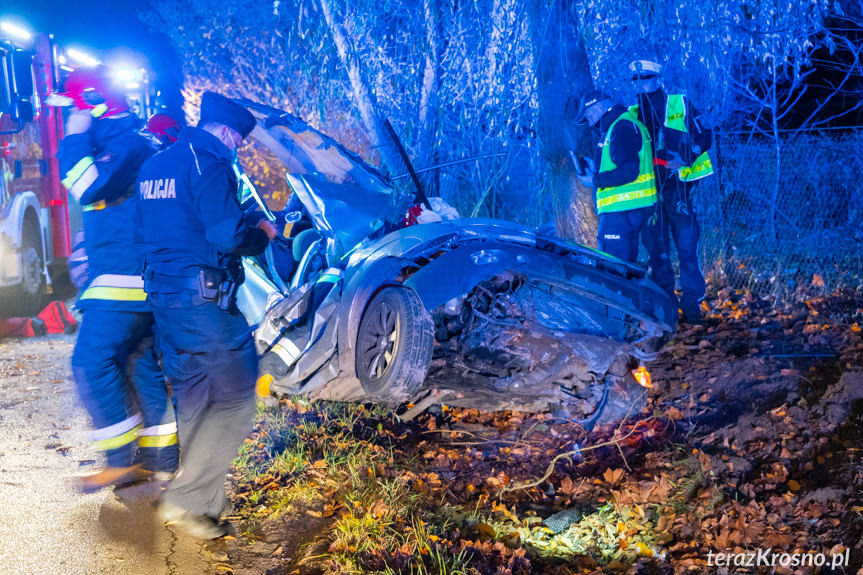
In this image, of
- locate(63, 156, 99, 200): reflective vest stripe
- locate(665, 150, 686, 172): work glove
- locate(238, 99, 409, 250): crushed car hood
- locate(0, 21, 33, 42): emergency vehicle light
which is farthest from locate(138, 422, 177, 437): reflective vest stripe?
locate(0, 21, 33, 42): emergency vehicle light

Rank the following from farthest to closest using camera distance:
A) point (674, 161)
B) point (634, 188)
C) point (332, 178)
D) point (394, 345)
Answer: point (674, 161) → point (634, 188) → point (332, 178) → point (394, 345)

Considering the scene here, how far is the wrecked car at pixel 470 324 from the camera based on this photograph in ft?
11.7

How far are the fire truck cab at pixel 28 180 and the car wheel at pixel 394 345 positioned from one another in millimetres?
4980

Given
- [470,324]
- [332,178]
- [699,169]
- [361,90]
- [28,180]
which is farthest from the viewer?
[361,90]

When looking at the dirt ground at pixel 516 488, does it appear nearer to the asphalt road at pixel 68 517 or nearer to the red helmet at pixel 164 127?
the asphalt road at pixel 68 517

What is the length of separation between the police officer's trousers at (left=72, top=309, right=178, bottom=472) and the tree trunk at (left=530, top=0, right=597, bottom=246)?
407cm

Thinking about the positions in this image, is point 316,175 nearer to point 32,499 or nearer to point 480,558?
point 32,499

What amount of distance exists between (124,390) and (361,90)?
18.9ft

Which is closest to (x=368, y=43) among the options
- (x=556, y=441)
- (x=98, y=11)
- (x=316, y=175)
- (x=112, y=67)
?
(x=316, y=175)

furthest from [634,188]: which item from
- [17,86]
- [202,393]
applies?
[17,86]

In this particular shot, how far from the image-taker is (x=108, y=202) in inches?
136

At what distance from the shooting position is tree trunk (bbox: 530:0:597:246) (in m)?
5.99

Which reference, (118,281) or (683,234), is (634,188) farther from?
(118,281)

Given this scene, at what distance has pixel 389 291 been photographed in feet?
12.0
